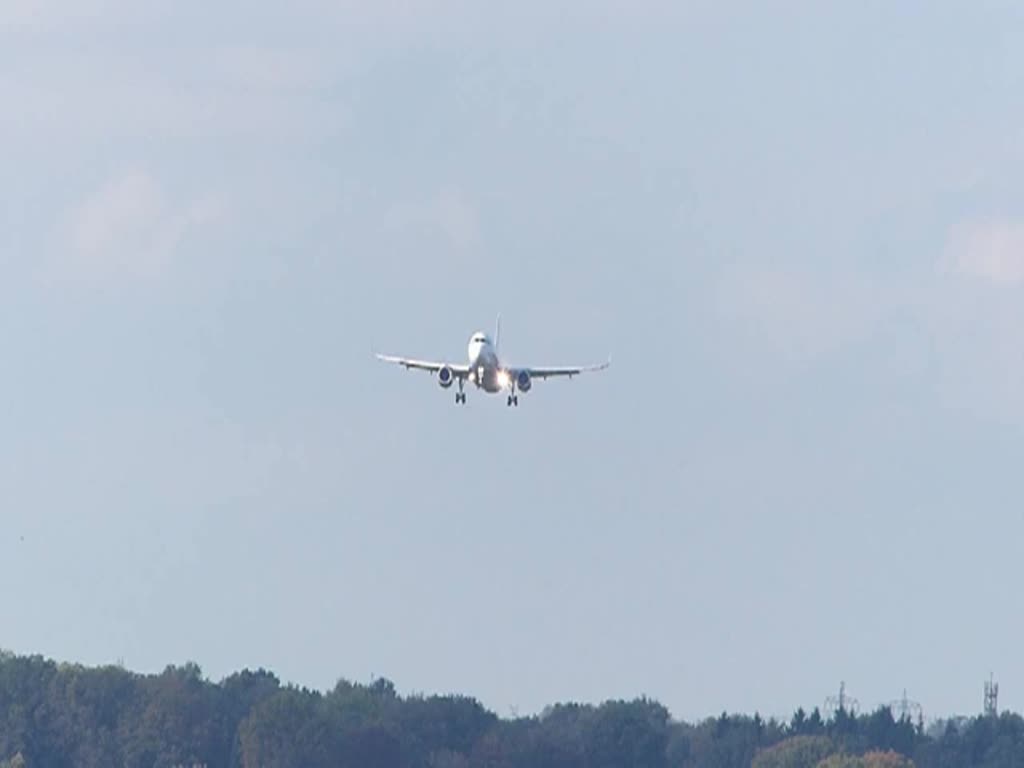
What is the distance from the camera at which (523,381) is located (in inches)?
5458

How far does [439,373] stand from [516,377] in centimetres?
380

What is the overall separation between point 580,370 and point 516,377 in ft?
14.0

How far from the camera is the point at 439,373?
13750 centimetres

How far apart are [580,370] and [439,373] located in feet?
25.7

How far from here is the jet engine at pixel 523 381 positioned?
5433 inches

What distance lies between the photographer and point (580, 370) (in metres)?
141

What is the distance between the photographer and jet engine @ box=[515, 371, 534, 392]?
453ft

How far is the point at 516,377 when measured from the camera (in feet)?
454
